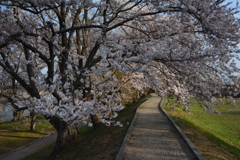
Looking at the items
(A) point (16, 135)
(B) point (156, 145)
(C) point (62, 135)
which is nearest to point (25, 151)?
(A) point (16, 135)

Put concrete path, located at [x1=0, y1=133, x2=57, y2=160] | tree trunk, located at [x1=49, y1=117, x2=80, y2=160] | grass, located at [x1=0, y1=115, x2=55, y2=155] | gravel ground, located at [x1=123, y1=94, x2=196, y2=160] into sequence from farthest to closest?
1. grass, located at [x1=0, y1=115, x2=55, y2=155]
2. concrete path, located at [x1=0, y1=133, x2=57, y2=160]
3. tree trunk, located at [x1=49, y1=117, x2=80, y2=160]
4. gravel ground, located at [x1=123, y1=94, x2=196, y2=160]

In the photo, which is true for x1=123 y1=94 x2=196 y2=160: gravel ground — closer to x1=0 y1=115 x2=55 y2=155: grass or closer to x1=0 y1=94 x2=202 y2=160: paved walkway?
x1=0 y1=94 x2=202 y2=160: paved walkway

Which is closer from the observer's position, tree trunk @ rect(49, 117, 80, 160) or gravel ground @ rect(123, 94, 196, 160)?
gravel ground @ rect(123, 94, 196, 160)

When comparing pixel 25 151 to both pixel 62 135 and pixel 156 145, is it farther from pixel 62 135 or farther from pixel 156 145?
pixel 156 145

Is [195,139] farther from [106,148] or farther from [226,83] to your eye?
[106,148]

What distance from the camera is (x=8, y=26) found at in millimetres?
7242

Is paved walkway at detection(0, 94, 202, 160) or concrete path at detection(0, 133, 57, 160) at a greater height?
paved walkway at detection(0, 94, 202, 160)

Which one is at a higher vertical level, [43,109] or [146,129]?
[43,109]

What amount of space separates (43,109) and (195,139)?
575cm

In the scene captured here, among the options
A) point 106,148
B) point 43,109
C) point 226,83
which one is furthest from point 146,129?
point 43,109

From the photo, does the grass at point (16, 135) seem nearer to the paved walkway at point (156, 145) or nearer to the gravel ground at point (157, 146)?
the paved walkway at point (156, 145)

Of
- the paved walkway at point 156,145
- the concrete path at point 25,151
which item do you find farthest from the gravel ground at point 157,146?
the concrete path at point 25,151

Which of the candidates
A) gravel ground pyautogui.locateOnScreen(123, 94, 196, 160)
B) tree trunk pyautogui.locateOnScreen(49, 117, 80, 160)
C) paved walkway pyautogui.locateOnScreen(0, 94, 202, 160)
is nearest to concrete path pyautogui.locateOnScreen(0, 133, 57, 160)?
paved walkway pyautogui.locateOnScreen(0, 94, 202, 160)

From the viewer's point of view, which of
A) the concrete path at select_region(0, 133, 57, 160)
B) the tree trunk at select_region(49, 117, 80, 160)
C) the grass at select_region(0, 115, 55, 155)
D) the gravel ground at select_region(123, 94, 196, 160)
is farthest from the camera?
the grass at select_region(0, 115, 55, 155)
